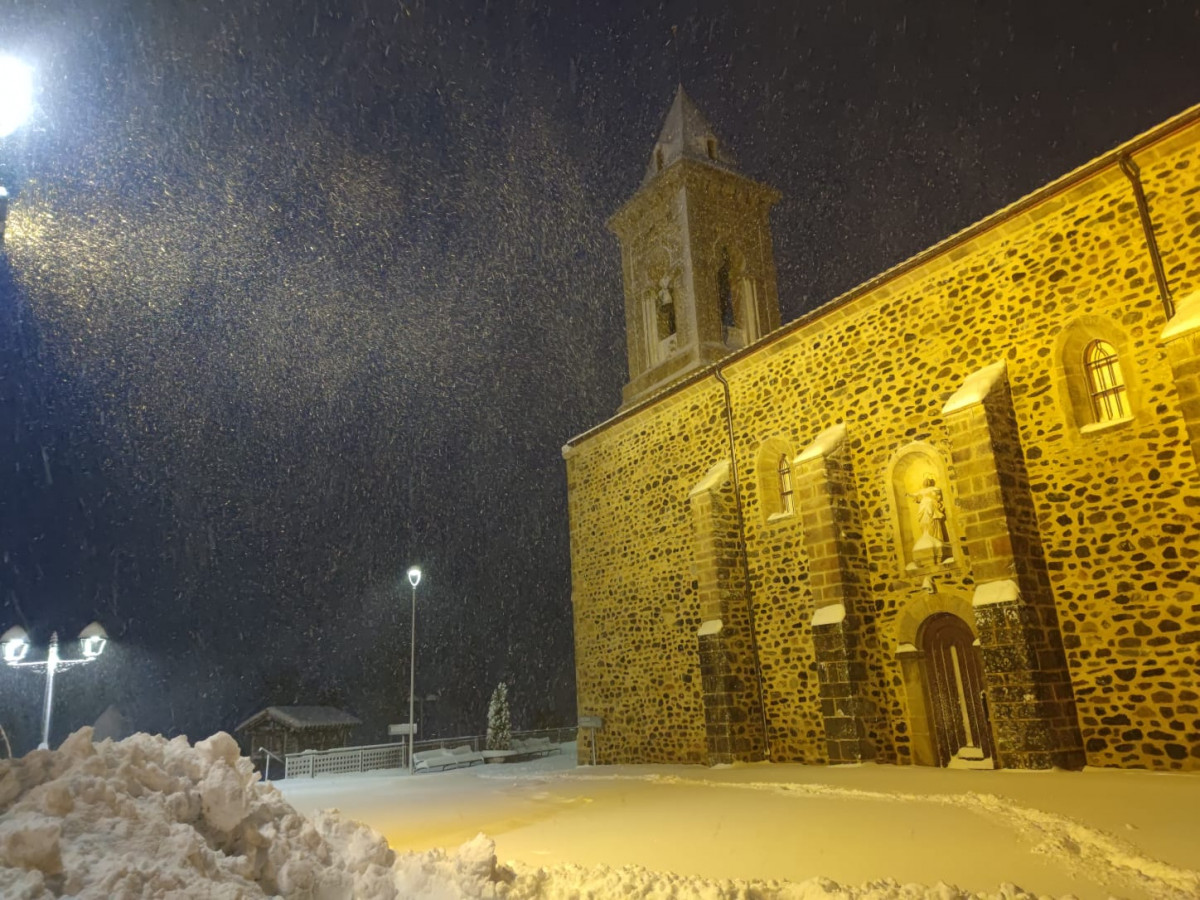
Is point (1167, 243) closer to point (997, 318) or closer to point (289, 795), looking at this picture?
point (997, 318)

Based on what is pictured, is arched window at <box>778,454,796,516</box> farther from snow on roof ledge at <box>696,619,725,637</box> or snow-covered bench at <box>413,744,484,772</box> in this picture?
snow-covered bench at <box>413,744,484,772</box>

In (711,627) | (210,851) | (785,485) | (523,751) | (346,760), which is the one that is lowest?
(523,751)

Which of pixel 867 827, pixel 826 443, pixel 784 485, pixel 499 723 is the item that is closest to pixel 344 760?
pixel 499 723

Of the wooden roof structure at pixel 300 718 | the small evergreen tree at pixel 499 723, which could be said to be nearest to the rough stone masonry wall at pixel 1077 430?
the small evergreen tree at pixel 499 723

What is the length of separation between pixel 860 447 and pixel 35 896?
11.3m

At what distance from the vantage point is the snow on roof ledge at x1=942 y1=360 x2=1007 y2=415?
9.84 metres

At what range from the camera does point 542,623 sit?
48875mm

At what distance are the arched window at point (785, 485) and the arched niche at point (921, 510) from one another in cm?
238

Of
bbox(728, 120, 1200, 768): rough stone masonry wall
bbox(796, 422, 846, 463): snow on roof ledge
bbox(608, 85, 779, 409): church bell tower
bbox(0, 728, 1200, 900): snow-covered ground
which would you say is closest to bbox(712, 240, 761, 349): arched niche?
bbox(608, 85, 779, 409): church bell tower

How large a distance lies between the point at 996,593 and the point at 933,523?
2002 mm

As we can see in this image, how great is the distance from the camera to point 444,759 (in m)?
23.7

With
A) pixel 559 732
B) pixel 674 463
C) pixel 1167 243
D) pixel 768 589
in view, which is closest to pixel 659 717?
pixel 768 589

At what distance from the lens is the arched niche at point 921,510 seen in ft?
36.0

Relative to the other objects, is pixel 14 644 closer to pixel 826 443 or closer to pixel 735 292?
pixel 826 443
